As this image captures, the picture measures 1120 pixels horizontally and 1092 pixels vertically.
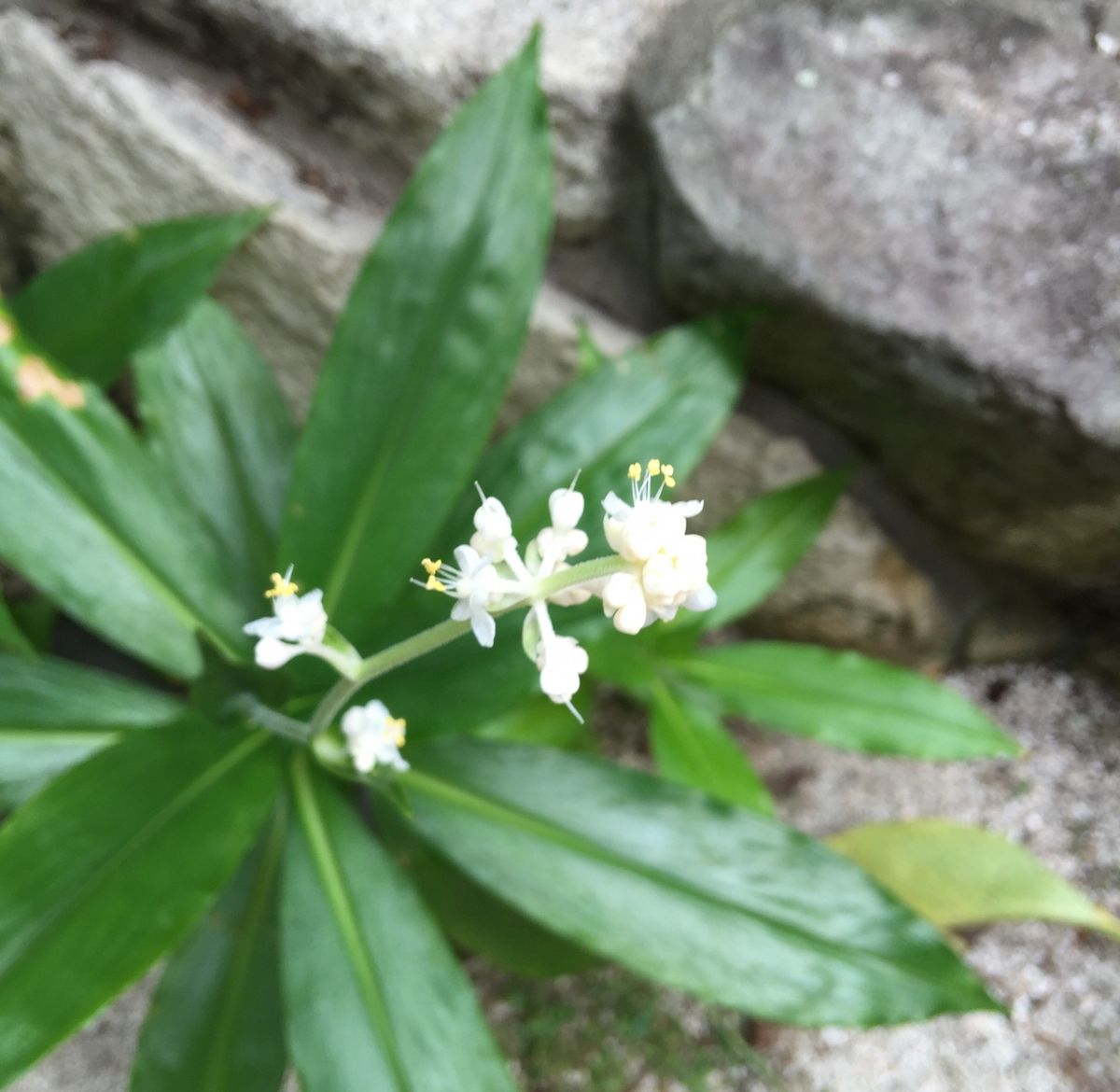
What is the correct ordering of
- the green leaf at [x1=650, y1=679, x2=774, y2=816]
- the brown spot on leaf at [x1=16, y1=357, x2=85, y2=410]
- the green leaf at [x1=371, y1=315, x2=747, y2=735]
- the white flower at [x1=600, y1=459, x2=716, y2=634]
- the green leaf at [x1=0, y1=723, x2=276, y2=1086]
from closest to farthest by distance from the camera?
the white flower at [x1=600, y1=459, x2=716, y2=634], the green leaf at [x1=0, y1=723, x2=276, y2=1086], the brown spot on leaf at [x1=16, y1=357, x2=85, y2=410], the green leaf at [x1=371, y1=315, x2=747, y2=735], the green leaf at [x1=650, y1=679, x2=774, y2=816]

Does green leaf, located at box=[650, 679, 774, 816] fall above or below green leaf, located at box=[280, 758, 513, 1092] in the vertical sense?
above

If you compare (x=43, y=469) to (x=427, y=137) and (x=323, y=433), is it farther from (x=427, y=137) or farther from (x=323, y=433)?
(x=427, y=137)

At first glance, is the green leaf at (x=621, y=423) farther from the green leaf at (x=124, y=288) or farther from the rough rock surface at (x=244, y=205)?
the green leaf at (x=124, y=288)

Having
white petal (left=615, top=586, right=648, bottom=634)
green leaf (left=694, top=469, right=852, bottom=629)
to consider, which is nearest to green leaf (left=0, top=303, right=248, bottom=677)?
white petal (left=615, top=586, right=648, bottom=634)

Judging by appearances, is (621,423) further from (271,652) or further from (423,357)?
(271,652)

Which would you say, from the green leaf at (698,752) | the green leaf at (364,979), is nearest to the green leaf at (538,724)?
the green leaf at (698,752)

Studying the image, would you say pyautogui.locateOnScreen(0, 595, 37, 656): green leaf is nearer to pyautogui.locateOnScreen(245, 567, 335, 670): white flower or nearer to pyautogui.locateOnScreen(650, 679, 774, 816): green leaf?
pyautogui.locateOnScreen(245, 567, 335, 670): white flower
